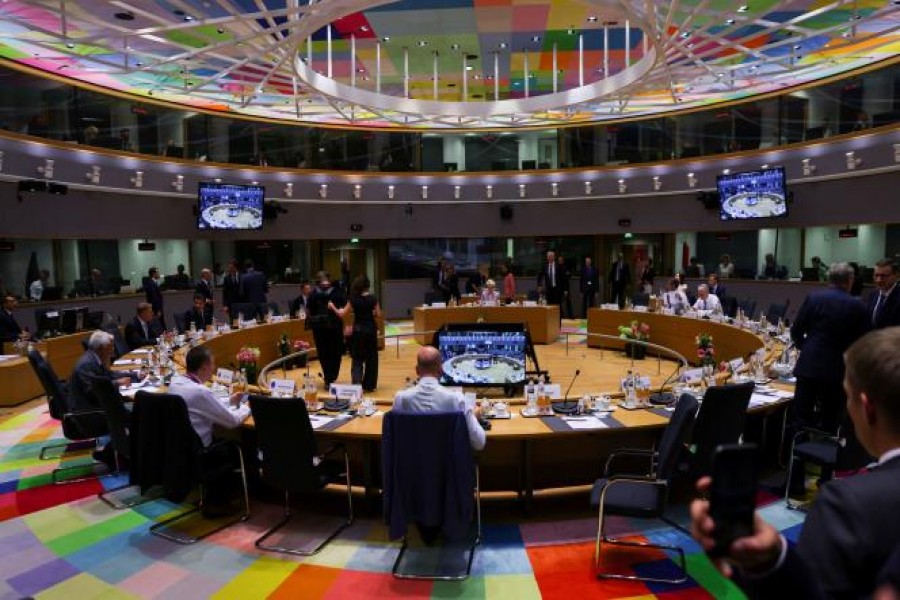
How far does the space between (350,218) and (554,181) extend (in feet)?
17.9

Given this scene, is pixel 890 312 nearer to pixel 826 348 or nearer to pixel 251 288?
pixel 826 348

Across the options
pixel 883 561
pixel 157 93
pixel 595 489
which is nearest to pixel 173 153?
pixel 157 93

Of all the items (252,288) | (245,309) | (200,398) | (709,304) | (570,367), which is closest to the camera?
(200,398)

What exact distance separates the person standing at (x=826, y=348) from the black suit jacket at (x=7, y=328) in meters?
9.39

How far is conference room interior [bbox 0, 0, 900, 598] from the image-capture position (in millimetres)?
4277

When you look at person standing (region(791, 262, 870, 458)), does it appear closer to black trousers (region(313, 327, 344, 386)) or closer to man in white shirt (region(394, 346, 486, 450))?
man in white shirt (region(394, 346, 486, 450))

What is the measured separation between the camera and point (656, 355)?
1072 centimetres

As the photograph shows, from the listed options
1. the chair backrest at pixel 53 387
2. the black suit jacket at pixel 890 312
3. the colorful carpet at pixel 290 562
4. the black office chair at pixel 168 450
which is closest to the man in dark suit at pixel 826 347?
the black suit jacket at pixel 890 312

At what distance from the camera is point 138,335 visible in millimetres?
8484

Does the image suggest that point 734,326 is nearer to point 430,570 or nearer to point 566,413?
point 566,413

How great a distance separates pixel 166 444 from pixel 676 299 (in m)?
9.05

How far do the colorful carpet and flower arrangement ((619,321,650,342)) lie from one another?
5851 millimetres

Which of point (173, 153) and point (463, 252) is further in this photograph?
point (463, 252)

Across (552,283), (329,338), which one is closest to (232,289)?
(329,338)
